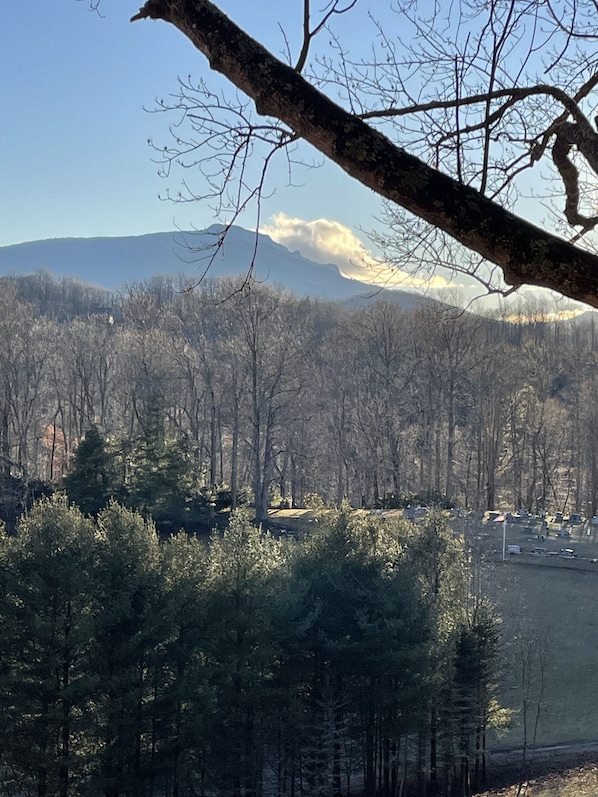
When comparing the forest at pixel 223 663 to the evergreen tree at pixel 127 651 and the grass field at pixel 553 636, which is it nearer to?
the evergreen tree at pixel 127 651

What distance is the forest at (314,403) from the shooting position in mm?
30797

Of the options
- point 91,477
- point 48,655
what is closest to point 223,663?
point 48,655

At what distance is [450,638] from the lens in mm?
13047

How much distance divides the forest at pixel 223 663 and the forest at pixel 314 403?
14.9m

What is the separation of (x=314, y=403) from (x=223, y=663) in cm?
2545

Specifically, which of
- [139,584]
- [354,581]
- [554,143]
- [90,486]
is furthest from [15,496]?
[554,143]

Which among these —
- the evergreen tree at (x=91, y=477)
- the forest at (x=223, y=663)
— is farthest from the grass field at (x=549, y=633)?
the evergreen tree at (x=91, y=477)

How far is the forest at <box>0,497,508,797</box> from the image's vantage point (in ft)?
35.8

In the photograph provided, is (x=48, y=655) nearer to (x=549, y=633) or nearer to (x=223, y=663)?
(x=223, y=663)

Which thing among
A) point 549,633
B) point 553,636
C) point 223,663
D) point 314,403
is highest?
point 314,403

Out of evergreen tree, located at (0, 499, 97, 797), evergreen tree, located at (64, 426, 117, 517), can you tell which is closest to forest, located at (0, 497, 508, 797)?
evergreen tree, located at (0, 499, 97, 797)

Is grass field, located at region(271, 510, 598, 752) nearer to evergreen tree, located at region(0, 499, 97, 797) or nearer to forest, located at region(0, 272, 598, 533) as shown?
evergreen tree, located at region(0, 499, 97, 797)

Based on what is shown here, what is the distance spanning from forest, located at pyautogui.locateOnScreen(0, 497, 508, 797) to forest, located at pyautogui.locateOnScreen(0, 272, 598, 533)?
49.0ft

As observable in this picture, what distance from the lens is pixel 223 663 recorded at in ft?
39.4
